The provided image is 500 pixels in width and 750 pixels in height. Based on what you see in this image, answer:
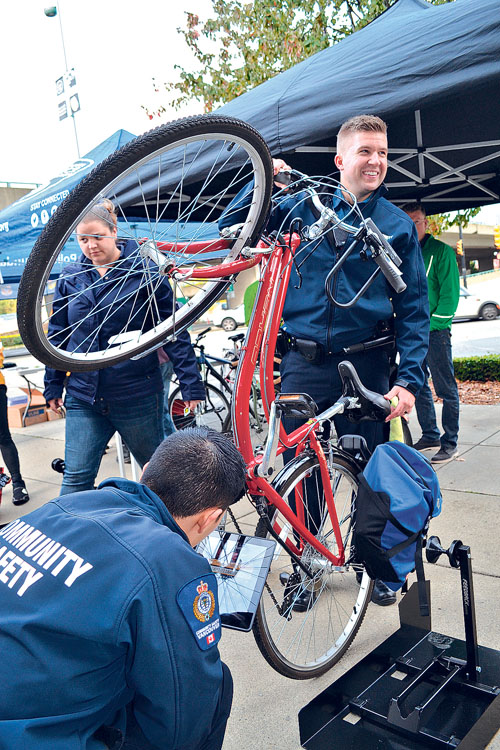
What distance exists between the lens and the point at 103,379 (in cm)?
278

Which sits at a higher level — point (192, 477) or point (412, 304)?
point (412, 304)

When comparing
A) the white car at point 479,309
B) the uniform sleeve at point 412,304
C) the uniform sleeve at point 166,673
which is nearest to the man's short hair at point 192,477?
the uniform sleeve at point 166,673

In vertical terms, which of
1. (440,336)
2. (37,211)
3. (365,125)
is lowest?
(440,336)

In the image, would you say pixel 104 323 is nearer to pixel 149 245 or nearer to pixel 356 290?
pixel 149 245

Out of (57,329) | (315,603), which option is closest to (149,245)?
(57,329)

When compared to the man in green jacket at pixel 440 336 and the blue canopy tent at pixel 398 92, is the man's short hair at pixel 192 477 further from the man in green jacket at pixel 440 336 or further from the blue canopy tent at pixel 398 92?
the man in green jacket at pixel 440 336

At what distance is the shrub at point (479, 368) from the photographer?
819cm

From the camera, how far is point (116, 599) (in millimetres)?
1038

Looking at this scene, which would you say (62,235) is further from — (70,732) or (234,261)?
(70,732)

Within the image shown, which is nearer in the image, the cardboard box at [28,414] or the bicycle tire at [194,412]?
the bicycle tire at [194,412]

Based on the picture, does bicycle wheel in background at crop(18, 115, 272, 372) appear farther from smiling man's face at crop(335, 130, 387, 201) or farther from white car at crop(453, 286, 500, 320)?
white car at crop(453, 286, 500, 320)

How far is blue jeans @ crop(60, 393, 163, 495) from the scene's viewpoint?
9.16 feet

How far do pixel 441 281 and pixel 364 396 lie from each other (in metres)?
3.30

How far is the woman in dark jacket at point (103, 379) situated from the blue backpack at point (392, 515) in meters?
1.21
